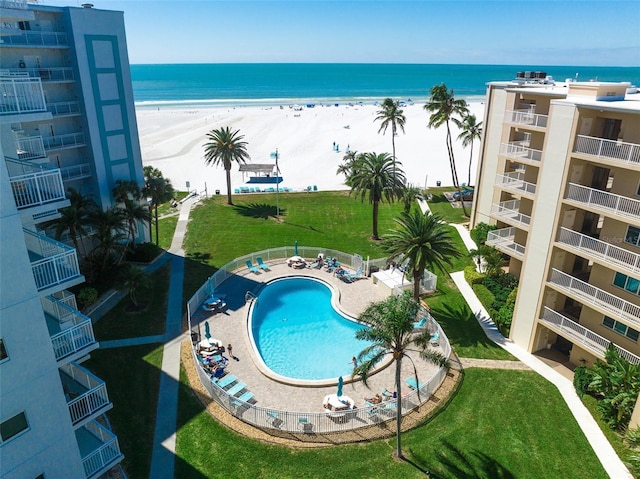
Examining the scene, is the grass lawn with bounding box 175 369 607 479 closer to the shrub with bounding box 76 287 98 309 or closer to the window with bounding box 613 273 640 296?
the window with bounding box 613 273 640 296

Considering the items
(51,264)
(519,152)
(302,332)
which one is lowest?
(302,332)

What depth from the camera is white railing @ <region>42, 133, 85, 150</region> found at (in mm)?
34781

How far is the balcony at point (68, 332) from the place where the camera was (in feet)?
52.6

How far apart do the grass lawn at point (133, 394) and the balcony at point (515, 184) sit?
2945 cm

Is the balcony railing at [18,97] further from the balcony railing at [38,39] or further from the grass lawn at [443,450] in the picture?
the balcony railing at [38,39]

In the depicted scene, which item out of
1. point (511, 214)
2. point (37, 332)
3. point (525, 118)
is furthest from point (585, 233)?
point (37, 332)

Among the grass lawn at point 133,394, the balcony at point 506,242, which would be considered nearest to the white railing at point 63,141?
the grass lawn at point 133,394

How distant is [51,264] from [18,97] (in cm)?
575

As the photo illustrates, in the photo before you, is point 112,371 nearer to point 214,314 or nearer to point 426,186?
point 214,314

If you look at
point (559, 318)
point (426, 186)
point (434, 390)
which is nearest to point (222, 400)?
point (434, 390)

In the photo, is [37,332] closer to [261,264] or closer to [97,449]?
[97,449]

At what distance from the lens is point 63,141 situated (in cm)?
3622

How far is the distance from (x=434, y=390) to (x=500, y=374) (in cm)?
495

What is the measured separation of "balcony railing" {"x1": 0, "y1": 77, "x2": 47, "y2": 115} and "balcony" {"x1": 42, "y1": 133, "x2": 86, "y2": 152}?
2289cm
